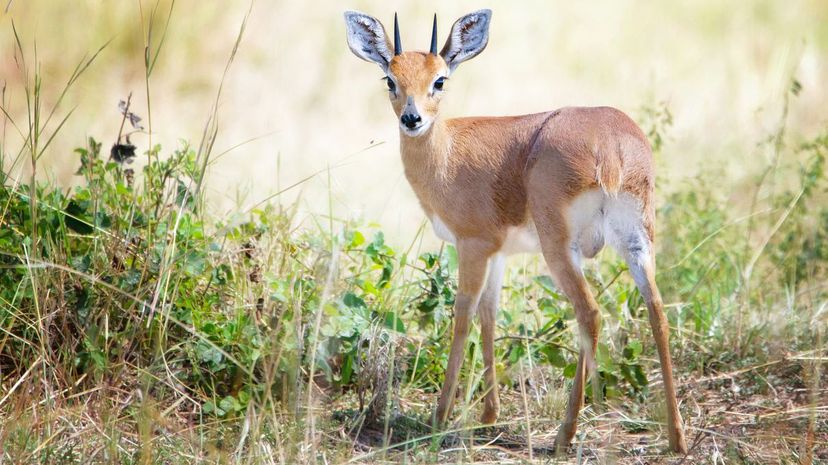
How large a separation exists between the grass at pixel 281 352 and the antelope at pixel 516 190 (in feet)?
0.96

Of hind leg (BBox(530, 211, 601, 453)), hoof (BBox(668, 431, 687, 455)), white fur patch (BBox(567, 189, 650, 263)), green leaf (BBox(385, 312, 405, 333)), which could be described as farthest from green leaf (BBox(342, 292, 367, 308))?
hoof (BBox(668, 431, 687, 455))

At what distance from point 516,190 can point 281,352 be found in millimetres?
1711

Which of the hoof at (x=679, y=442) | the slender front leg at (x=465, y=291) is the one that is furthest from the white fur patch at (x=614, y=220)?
the hoof at (x=679, y=442)

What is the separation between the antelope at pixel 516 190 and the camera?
17.3ft

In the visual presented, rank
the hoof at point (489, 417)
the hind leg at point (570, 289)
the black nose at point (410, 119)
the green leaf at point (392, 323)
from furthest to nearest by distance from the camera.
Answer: the green leaf at point (392, 323), the hoof at point (489, 417), the black nose at point (410, 119), the hind leg at point (570, 289)

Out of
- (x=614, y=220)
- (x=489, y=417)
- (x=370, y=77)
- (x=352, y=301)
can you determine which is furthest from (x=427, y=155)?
(x=370, y=77)

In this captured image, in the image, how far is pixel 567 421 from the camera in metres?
5.22

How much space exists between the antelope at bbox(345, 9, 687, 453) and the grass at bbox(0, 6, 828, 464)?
29 cm

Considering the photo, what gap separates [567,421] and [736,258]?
314cm

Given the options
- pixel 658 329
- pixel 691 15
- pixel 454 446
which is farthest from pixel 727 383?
pixel 691 15

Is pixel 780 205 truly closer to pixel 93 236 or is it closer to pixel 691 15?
pixel 93 236

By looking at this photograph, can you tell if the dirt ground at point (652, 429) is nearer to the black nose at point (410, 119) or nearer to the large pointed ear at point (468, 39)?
the black nose at point (410, 119)

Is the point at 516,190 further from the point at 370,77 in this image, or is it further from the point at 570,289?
the point at 370,77

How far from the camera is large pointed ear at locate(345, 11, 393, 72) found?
235 inches
